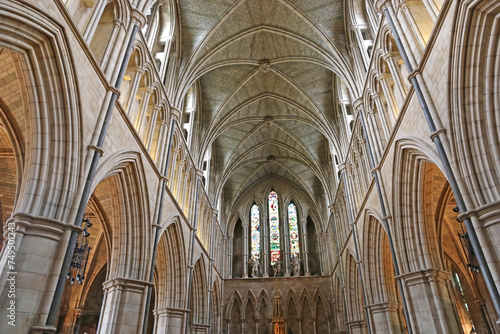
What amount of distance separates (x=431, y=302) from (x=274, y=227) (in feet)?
61.0

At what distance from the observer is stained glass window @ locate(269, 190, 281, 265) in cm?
2625

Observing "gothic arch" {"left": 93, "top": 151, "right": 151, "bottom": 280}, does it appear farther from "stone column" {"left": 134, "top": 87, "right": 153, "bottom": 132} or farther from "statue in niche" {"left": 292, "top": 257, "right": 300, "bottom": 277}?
"statue in niche" {"left": 292, "top": 257, "right": 300, "bottom": 277}

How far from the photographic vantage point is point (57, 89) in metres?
7.00

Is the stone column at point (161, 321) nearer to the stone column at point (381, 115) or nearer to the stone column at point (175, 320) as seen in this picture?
the stone column at point (175, 320)

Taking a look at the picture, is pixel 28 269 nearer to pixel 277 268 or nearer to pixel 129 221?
pixel 129 221

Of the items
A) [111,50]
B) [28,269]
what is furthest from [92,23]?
[28,269]

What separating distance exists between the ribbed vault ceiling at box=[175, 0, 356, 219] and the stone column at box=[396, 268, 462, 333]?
823 centimetres

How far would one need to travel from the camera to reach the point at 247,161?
25781 mm

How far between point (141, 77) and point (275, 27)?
302 inches

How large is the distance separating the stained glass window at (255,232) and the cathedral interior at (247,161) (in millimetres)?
120

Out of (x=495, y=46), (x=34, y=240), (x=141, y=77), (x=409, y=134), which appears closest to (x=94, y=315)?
(x=141, y=77)

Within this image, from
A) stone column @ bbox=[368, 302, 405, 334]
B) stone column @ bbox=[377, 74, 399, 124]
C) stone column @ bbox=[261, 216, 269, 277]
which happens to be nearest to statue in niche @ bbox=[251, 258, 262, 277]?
stone column @ bbox=[261, 216, 269, 277]

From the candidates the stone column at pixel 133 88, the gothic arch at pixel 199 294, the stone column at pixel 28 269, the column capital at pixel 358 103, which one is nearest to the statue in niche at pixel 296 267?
the gothic arch at pixel 199 294

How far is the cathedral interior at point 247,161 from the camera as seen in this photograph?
6.50 metres
